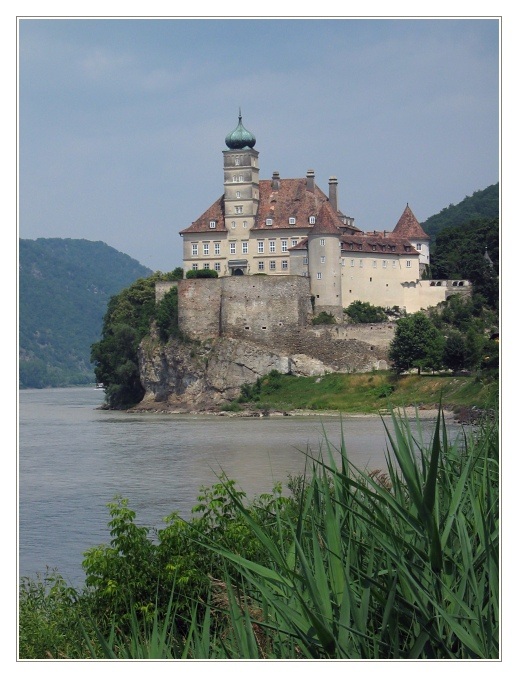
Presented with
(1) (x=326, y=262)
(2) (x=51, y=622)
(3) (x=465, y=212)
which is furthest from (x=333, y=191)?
(2) (x=51, y=622)

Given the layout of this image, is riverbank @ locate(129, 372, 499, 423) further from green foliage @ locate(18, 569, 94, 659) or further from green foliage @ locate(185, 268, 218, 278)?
green foliage @ locate(18, 569, 94, 659)

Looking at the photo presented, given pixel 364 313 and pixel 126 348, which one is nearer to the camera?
pixel 364 313

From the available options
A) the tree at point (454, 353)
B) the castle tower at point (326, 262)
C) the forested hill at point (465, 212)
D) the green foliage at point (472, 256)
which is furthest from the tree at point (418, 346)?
the forested hill at point (465, 212)

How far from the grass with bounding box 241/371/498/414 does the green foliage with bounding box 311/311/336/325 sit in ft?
8.57

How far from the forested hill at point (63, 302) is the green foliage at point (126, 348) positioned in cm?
1313

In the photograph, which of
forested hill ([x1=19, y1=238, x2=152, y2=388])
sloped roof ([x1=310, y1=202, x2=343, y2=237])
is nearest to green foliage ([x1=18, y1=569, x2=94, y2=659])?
sloped roof ([x1=310, y1=202, x2=343, y2=237])

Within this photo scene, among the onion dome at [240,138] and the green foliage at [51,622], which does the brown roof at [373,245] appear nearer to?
the onion dome at [240,138]

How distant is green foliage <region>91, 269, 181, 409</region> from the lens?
167 ft

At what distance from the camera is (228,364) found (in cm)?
4788

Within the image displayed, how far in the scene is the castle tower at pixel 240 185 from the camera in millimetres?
50844

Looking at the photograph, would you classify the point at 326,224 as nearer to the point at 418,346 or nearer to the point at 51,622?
the point at 418,346

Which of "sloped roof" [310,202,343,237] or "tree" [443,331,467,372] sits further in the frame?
"sloped roof" [310,202,343,237]

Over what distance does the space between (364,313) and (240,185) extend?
7.67 metres

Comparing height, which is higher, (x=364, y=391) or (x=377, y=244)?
(x=377, y=244)
